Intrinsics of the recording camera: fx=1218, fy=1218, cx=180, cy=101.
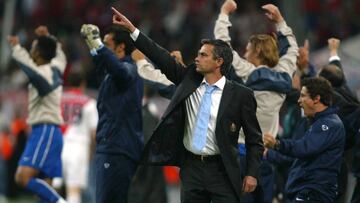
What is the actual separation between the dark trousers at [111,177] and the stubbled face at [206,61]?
6.29ft

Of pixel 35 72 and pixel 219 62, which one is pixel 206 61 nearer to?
pixel 219 62

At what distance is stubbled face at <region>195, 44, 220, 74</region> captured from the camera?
11070 millimetres

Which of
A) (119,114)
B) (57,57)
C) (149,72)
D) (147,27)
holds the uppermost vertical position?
(149,72)

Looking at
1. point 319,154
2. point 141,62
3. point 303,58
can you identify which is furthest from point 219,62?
point 303,58

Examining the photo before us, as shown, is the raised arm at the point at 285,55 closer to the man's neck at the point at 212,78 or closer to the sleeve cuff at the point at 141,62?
the sleeve cuff at the point at 141,62

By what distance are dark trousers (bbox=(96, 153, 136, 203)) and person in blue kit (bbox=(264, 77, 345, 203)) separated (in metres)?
1.93

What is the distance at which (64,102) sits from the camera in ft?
61.4

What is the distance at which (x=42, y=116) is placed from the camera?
14.3 metres

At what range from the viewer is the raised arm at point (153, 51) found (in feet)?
35.9

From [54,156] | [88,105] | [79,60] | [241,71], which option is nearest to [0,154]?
[79,60]

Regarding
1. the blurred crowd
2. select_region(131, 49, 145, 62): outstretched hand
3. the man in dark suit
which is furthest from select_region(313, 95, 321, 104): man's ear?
the blurred crowd

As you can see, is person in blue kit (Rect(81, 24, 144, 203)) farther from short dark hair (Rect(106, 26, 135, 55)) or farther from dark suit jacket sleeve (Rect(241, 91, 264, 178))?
dark suit jacket sleeve (Rect(241, 91, 264, 178))

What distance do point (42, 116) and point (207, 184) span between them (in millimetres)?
3869

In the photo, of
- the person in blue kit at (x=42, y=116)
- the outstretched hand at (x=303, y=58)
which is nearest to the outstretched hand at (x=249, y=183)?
the outstretched hand at (x=303, y=58)
